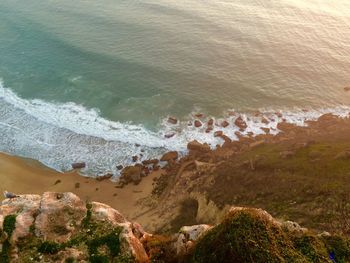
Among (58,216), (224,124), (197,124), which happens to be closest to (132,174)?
(197,124)

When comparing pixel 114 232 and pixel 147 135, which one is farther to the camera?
pixel 147 135

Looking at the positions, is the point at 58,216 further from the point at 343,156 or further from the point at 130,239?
the point at 343,156

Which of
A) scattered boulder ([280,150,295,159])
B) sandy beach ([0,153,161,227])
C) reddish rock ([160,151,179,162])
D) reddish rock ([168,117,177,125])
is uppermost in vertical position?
scattered boulder ([280,150,295,159])

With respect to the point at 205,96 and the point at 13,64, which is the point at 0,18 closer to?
the point at 13,64

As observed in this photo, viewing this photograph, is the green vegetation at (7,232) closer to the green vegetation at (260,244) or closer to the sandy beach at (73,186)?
the green vegetation at (260,244)

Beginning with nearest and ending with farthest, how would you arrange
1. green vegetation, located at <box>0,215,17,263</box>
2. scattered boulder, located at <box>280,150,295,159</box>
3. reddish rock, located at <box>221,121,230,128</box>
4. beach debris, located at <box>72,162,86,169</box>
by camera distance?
green vegetation, located at <box>0,215,17,263</box> < scattered boulder, located at <box>280,150,295,159</box> < beach debris, located at <box>72,162,86,169</box> < reddish rock, located at <box>221,121,230,128</box>

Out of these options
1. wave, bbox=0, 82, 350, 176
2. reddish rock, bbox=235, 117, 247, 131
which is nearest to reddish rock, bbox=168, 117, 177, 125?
wave, bbox=0, 82, 350, 176

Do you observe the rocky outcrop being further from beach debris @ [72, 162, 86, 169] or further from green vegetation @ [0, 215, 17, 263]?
beach debris @ [72, 162, 86, 169]

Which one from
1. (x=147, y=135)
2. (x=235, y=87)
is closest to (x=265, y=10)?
(x=235, y=87)
